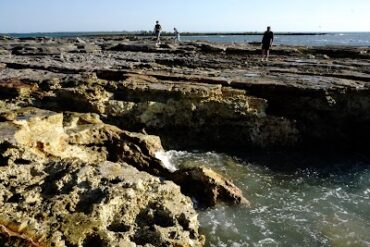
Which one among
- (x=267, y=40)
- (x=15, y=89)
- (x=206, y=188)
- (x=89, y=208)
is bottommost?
(x=206, y=188)

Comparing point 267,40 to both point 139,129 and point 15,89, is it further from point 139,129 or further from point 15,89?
point 15,89

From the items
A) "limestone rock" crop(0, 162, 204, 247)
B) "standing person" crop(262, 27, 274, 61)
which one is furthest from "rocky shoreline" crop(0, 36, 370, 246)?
"standing person" crop(262, 27, 274, 61)

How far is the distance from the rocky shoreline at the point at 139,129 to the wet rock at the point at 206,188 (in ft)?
0.08

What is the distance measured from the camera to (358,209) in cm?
1070

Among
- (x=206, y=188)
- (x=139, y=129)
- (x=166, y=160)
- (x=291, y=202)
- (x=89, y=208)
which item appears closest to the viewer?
(x=89, y=208)

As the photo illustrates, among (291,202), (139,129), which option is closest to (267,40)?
(139,129)

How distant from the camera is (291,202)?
10.9m

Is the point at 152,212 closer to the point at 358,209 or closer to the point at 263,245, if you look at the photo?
the point at 263,245

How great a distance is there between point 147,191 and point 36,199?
1.92 m

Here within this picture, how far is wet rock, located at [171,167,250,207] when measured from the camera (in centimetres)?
1004

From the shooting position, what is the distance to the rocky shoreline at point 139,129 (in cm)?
673

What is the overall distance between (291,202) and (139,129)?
235 inches

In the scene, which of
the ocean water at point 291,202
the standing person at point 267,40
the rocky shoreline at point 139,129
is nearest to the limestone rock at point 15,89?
the rocky shoreline at point 139,129

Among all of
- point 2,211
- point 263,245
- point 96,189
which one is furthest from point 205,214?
point 2,211
